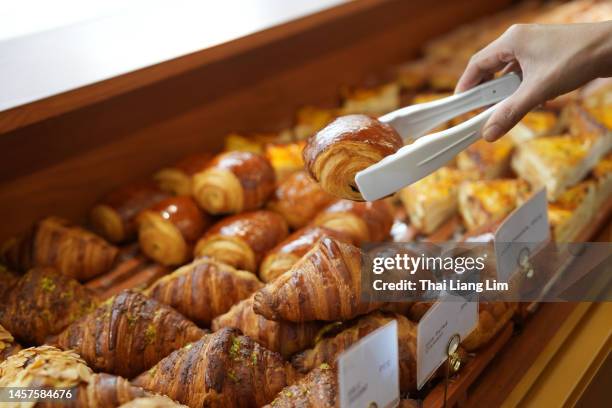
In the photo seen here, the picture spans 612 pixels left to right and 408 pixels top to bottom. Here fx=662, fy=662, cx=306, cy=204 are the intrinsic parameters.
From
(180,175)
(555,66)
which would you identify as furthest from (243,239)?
(555,66)

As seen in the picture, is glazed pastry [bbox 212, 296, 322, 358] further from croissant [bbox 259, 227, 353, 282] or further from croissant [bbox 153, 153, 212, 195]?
croissant [bbox 153, 153, 212, 195]

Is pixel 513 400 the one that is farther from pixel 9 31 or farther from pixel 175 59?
pixel 9 31

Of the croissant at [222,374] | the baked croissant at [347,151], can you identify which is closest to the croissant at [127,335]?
the croissant at [222,374]

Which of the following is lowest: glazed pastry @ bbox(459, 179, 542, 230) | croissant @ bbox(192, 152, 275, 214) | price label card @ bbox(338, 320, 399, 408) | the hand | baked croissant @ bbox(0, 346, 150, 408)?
glazed pastry @ bbox(459, 179, 542, 230)

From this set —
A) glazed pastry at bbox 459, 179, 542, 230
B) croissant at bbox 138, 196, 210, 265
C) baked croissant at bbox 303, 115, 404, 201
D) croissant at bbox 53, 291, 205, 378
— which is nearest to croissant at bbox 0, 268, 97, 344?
croissant at bbox 53, 291, 205, 378

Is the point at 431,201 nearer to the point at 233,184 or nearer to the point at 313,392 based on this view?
the point at 233,184

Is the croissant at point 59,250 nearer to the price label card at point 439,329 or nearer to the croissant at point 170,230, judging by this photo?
the croissant at point 170,230

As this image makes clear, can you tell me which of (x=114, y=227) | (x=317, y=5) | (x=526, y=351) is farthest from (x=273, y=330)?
(x=317, y=5)
